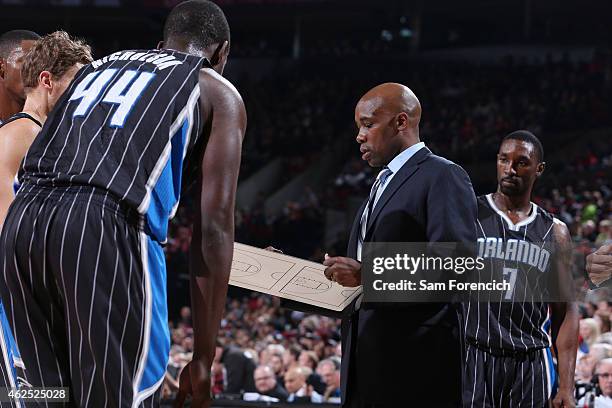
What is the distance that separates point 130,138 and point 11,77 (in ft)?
6.35

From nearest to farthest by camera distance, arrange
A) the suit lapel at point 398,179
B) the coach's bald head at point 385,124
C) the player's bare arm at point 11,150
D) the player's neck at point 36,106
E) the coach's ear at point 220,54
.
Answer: the coach's ear at point 220,54 < the player's bare arm at point 11,150 < the player's neck at point 36,106 < the suit lapel at point 398,179 < the coach's bald head at point 385,124

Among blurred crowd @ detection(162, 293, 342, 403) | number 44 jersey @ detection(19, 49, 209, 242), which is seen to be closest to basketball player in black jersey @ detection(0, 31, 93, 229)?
number 44 jersey @ detection(19, 49, 209, 242)

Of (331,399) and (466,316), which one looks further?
(331,399)

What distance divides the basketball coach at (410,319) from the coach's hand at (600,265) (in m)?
1.07

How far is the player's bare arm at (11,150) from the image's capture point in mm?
3135

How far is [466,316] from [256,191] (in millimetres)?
19069

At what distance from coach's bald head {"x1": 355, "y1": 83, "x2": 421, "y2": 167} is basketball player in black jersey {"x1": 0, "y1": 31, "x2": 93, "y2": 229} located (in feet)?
3.89

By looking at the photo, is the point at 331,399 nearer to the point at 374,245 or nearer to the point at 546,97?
the point at 374,245

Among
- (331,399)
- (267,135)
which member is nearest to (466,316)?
(331,399)

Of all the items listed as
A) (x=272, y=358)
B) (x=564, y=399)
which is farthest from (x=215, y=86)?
(x=272, y=358)

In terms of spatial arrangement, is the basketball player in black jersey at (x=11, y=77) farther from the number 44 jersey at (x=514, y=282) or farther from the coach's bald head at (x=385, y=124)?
the number 44 jersey at (x=514, y=282)

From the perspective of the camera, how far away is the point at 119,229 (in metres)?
2.54

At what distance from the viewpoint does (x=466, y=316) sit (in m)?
4.67

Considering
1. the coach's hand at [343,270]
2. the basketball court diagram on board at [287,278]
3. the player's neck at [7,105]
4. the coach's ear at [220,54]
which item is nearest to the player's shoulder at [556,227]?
the basketball court diagram on board at [287,278]
